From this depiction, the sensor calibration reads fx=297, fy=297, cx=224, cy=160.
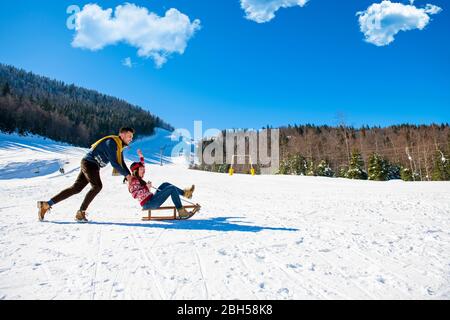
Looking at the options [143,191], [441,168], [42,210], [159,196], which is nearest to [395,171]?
[441,168]

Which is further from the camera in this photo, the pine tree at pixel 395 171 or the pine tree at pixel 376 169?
the pine tree at pixel 395 171

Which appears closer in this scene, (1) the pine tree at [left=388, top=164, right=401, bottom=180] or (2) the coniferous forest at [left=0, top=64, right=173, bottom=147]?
(1) the pine tree at [left=388, top=164, right=401, bottom=180]

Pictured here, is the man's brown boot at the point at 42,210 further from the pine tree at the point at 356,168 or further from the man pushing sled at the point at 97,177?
the pine tree at the point at 356,168

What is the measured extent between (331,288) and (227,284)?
0.87 metres

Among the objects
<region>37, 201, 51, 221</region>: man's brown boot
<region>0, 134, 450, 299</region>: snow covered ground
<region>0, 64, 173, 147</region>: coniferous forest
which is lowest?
<region>0, 134, 450, 299</region>: snow covered ground

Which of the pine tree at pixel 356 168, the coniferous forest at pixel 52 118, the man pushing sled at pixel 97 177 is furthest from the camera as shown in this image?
the coniferous forest at pixel 52 118

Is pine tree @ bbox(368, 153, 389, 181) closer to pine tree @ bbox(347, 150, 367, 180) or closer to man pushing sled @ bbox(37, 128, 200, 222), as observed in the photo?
pine tree @ bbox(347, 150, 367, 180)

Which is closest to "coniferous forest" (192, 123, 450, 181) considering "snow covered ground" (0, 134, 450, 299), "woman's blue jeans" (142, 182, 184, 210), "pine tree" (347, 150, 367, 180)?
"pine tree" (347, 150, 367, 180)

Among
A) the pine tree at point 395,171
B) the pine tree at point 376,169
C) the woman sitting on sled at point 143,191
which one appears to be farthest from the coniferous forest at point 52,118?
the woman sitting on sled at point 143,191

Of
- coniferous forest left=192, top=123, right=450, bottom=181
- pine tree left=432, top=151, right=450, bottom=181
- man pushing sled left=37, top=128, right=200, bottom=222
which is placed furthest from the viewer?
pine tree left=432, top=151, right=450, bottom=181

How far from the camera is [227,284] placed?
256 centimetres

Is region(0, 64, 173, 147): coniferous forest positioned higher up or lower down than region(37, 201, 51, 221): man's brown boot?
higher up
